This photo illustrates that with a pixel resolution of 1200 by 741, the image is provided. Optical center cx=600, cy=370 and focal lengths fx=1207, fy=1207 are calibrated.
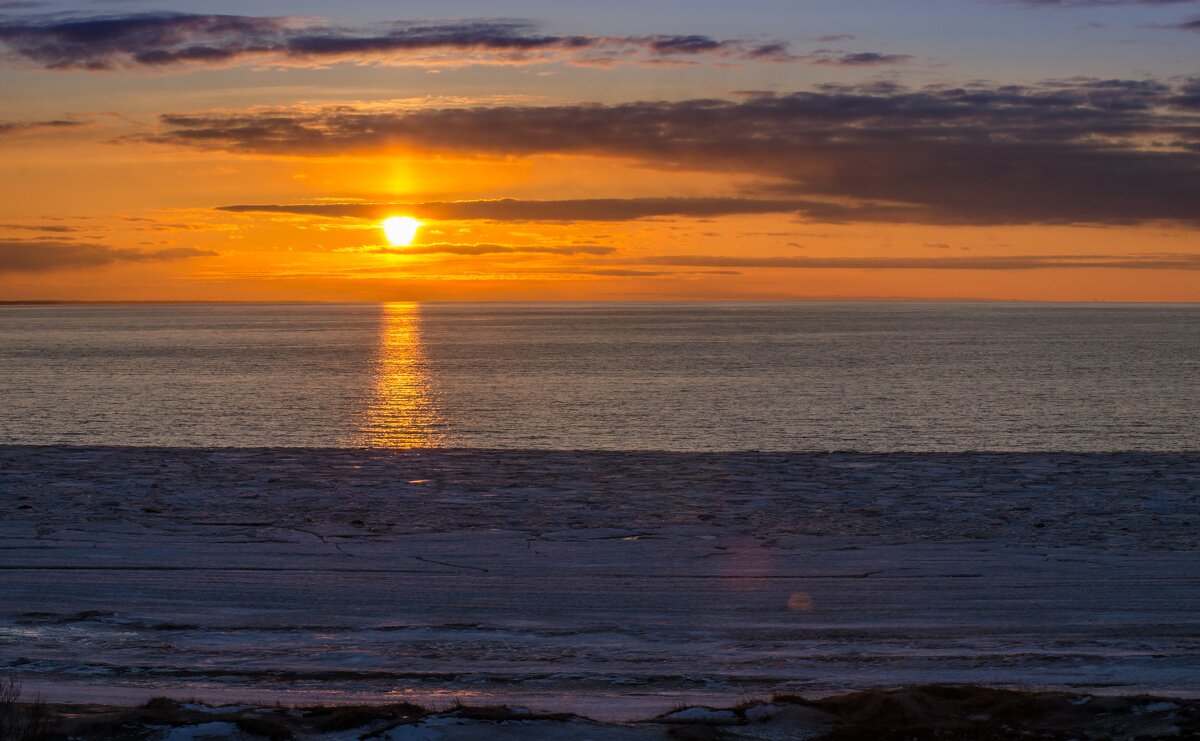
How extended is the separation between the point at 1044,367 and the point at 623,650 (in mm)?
79751

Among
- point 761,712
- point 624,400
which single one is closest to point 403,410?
point 624,400

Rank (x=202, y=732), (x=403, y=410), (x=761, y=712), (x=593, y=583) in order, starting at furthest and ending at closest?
(x=403, y=410) → (x=593, y=583) → (x=761, y=712) → (x=202, y=732)

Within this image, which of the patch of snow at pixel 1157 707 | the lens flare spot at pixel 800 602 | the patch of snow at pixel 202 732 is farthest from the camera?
the lens flare spot at pixel 800 602

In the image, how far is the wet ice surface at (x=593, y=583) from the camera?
6664 mm

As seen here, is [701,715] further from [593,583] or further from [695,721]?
[593,583]

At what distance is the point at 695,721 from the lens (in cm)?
537

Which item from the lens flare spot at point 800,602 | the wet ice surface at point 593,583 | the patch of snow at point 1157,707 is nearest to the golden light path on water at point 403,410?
the wet ice surface at point 593,583

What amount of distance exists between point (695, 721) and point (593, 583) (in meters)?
3.74

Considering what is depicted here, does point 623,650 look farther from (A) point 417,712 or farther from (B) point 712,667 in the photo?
(A) point 417,712

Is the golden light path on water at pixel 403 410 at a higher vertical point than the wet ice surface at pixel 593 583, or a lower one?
higher

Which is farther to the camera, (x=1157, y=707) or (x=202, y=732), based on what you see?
(x=1157, y=707)

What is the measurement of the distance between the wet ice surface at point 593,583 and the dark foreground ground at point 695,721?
64 centimetres

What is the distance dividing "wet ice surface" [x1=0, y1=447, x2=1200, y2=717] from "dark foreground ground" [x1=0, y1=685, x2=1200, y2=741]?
25.2 inches

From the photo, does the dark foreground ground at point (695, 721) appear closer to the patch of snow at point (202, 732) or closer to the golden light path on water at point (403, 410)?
the patch of snow at point (202, 732)
